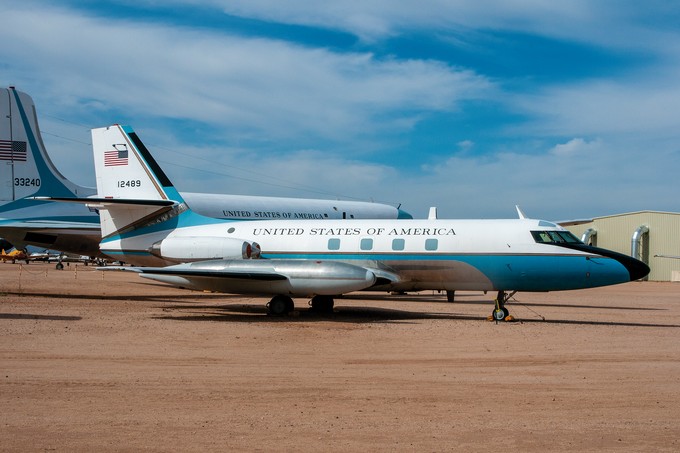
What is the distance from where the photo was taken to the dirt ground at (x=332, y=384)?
7.59m

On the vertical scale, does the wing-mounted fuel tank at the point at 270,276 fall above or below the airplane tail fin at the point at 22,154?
below

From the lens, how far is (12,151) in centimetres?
3222

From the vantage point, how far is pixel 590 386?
10555 mm

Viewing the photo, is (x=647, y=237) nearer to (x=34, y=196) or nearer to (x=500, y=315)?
(x=500, y=315)

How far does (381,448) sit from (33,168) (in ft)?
96.4

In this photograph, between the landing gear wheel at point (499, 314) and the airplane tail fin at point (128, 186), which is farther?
the airplane tail fin at point (128, 186)

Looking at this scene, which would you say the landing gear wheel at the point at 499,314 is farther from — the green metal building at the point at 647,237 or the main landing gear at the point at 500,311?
the green metal building at the point at 647,237

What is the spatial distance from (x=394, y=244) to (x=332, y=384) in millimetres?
10413

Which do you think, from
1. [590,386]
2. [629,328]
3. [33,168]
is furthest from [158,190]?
[590,386]

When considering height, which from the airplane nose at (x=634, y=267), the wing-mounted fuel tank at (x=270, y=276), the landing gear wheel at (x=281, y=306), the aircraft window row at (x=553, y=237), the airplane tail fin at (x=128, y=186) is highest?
the airplane tail fin at (x=128, y=186)

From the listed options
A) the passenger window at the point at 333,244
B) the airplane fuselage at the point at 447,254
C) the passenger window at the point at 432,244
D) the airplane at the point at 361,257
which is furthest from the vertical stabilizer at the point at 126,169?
the passenger window at the point at 432,244

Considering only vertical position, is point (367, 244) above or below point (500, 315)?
above

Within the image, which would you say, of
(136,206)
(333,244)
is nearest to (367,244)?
(333,244)

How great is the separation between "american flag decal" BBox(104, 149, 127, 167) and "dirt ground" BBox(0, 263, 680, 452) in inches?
247
